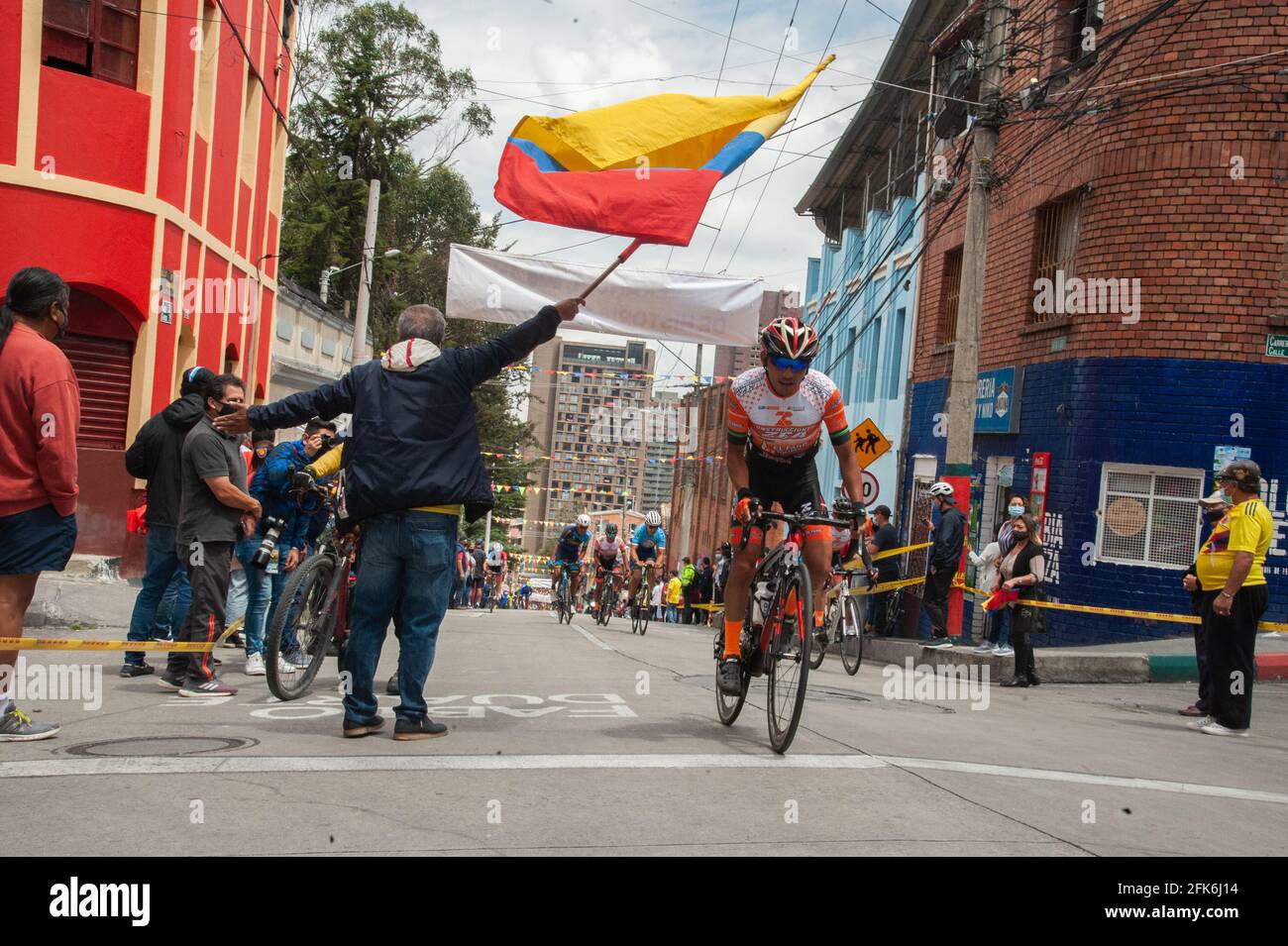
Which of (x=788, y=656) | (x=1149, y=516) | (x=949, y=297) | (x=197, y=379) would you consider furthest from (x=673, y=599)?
(x=788, y=656)

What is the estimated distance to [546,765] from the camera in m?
5.78

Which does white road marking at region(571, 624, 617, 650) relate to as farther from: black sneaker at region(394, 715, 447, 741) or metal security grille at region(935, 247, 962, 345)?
metal security grille at region(935, 247, 962, 345)

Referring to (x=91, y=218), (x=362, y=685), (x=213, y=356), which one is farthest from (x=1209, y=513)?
(x=213, y=356)

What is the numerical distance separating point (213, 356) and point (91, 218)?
5925 millimetres

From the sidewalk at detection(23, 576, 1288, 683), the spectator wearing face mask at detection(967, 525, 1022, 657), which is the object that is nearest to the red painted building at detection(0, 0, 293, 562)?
the sidewalk at detection(23, 576, 1288, 683)

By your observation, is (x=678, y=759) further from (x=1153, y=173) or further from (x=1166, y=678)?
(x=1153, y=173)

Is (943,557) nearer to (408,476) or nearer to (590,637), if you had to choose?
(590,637)

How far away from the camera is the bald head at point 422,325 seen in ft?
21.3

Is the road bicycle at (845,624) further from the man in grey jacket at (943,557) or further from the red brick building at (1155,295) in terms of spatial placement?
the red brick building at (1155,295)

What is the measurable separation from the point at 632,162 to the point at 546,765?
4702 mm

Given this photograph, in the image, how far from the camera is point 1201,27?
1565 centimetres

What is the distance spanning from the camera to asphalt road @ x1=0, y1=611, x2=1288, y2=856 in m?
4.49
